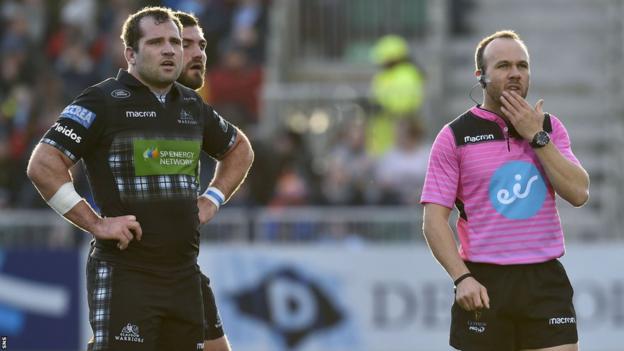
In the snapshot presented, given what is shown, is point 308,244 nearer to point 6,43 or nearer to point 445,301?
point 445,301

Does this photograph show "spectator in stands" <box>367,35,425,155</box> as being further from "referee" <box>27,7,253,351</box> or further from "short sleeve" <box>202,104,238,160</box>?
"referee" <box>27,7,253,351</box>

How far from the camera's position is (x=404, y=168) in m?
16.9

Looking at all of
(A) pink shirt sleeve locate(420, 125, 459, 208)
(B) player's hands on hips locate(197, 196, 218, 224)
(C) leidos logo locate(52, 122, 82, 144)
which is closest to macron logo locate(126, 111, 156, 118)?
(C) leidos logo locate(52, 122, 82, 144)

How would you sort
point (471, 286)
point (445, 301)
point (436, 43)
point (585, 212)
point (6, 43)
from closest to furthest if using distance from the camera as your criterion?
point (471, 286), point (445, 301), point (585, 212), point (436, 43), point (6, 43)

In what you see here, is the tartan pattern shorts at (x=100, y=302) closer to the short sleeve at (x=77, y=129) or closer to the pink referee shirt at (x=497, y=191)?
the short sleeve at (x=77, y=129)

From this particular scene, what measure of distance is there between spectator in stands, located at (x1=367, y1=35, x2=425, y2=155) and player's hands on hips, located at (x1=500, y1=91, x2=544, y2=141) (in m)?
9.93

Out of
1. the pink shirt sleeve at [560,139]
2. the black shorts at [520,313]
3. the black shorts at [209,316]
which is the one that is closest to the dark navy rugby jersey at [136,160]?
the black shorts at [209,316]

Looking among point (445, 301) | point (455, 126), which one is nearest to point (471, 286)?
point (455, 126)

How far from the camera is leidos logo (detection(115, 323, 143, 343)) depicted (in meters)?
7.73

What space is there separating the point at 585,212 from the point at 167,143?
35.6 ft

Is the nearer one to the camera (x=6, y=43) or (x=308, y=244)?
→ (x=308, y=244)

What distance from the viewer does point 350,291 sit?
54.0 ft

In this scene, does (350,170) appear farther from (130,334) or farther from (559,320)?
(130,334)

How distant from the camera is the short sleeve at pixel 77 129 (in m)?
7.70
